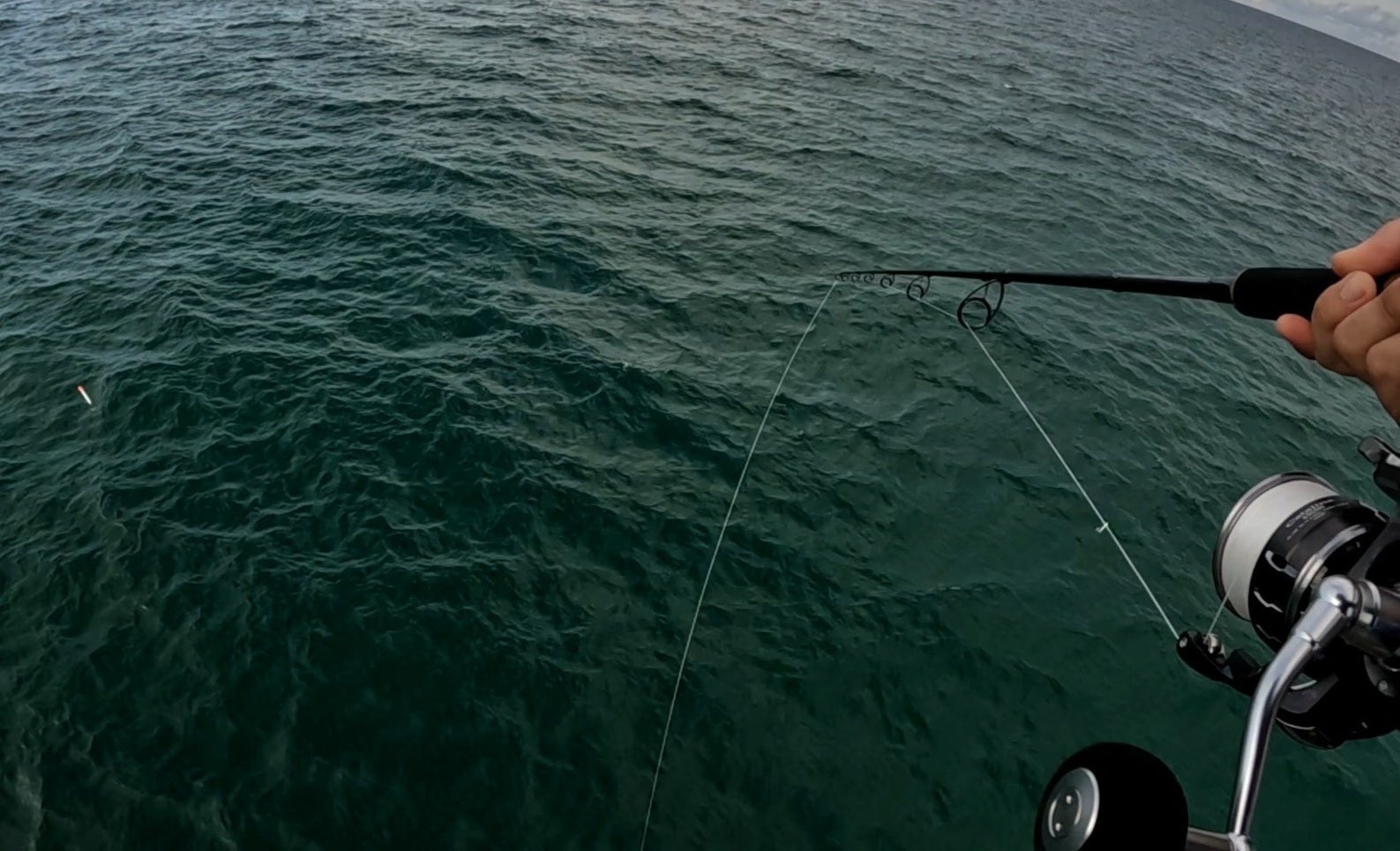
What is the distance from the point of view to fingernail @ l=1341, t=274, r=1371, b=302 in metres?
2.40

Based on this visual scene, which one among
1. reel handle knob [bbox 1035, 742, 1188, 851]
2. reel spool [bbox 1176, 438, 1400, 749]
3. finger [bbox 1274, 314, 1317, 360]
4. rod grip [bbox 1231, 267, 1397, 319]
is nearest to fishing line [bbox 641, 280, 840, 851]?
reel spool [bbox 1176, 438, 1400, 749]

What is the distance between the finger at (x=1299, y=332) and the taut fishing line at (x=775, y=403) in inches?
72.1

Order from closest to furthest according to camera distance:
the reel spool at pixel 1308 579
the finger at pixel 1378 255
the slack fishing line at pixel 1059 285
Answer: the finger at pixel 1378 255
the reel spool at pixel 1308 579
the slack fishing line at pixel 1059 285

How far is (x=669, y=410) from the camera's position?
13.5 meters

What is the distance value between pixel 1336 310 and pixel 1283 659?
109 cm

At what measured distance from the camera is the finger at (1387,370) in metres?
2.26

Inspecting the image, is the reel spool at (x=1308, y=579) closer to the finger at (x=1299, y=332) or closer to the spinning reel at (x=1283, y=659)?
the spinning reel at (x=1283, y=659)

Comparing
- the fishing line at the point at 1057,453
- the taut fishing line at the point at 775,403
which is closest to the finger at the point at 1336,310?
the taut fishing line at the point at 775,403

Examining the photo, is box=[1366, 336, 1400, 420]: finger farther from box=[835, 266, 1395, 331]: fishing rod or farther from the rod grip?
the rod grip

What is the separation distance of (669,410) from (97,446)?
8923 mm

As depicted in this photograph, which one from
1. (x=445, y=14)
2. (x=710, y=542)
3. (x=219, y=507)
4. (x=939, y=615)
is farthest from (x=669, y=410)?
(x=445, y=14)

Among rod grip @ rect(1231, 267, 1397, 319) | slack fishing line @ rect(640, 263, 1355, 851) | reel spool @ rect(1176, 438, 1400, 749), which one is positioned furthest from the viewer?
slack fishing line @ rect(640, 263, 1355, 851)

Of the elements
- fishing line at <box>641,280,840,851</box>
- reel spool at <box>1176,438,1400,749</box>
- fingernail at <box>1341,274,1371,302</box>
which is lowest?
fishing line at <box>641,280,840,851</box>

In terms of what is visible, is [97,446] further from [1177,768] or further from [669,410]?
[1177,768]
